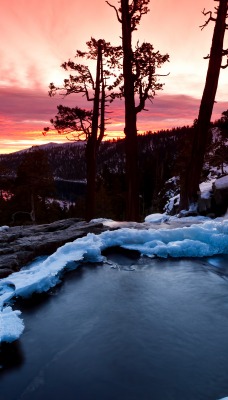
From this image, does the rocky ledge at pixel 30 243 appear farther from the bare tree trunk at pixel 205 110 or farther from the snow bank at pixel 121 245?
the bare tree trunk at pixel 205 110

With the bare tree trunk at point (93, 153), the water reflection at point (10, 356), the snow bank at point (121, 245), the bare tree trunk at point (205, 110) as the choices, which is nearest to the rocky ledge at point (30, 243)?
the snow bank at point (121, 245)

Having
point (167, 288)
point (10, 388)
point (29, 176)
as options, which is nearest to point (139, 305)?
point (167, 288)

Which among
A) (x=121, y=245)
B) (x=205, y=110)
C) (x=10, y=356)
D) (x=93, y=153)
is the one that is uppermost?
(x=205, y=110)

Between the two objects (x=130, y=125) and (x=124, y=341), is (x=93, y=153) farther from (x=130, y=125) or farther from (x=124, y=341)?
(x=124, y=341)

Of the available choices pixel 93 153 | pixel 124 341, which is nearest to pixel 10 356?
pixel 124 341

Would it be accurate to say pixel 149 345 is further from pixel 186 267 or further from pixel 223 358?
pixel 186 267

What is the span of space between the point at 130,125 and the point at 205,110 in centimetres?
236

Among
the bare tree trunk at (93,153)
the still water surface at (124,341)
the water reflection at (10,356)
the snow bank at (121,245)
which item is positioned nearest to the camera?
the still water surface at (124,341)

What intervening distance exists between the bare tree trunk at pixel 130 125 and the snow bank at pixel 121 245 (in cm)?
435

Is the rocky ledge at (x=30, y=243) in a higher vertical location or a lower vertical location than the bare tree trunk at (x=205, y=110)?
lower

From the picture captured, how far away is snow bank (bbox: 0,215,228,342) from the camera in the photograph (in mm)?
4863

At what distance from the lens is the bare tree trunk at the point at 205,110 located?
10742 mm

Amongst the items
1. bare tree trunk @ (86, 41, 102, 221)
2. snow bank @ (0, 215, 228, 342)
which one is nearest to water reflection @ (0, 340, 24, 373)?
snow bank @ (0, 215, 228, 342)

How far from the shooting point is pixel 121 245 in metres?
6.99
